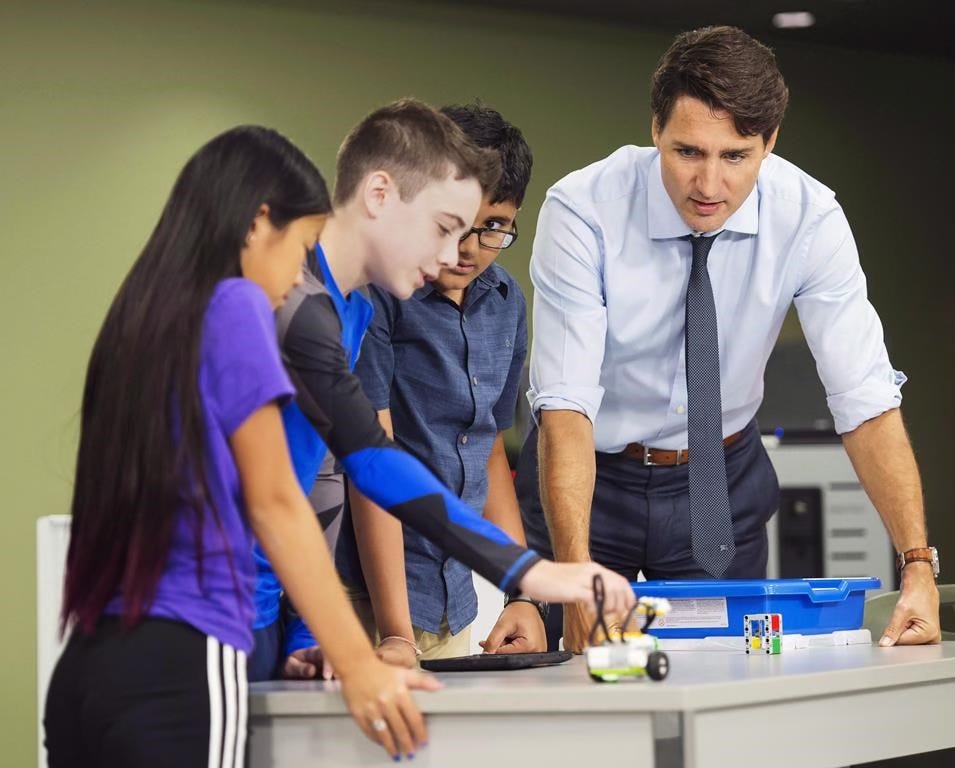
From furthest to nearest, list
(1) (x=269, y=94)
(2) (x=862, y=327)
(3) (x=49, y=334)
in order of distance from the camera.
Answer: (1) (x=269, y=94) < (3) (x=49, y=334) < (2) (x=862, y=327)

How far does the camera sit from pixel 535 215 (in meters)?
5.14

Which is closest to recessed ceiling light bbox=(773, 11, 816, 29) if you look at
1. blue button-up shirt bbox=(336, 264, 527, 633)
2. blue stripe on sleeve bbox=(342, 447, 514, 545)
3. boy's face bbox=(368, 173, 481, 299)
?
blue button-up shirt bbox=(336, 264, 527, 633)

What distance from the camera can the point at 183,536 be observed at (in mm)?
1162

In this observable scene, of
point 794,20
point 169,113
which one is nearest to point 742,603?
point 169,113

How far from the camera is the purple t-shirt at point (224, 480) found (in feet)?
3.79

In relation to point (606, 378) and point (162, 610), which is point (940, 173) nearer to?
point (606, 378)

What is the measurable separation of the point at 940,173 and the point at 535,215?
2.07 m

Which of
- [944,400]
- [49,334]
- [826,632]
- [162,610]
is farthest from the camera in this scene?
[944,400]

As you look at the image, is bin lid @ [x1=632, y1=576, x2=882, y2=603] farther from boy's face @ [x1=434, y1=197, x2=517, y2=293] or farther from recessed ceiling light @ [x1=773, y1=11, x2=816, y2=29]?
recessed ceiling light @ [x1=773, y1=11, x2=816, y2=29]

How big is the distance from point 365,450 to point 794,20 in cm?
460

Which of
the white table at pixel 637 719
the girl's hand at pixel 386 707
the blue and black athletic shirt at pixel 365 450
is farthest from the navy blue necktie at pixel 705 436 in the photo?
the girl's hand at pixel 386 707

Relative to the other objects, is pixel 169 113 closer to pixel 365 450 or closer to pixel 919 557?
pixel 919 557

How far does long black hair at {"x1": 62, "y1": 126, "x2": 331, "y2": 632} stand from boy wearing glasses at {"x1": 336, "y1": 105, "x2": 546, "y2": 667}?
1.71 ft

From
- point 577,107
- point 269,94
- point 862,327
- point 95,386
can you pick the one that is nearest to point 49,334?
point 269,94
